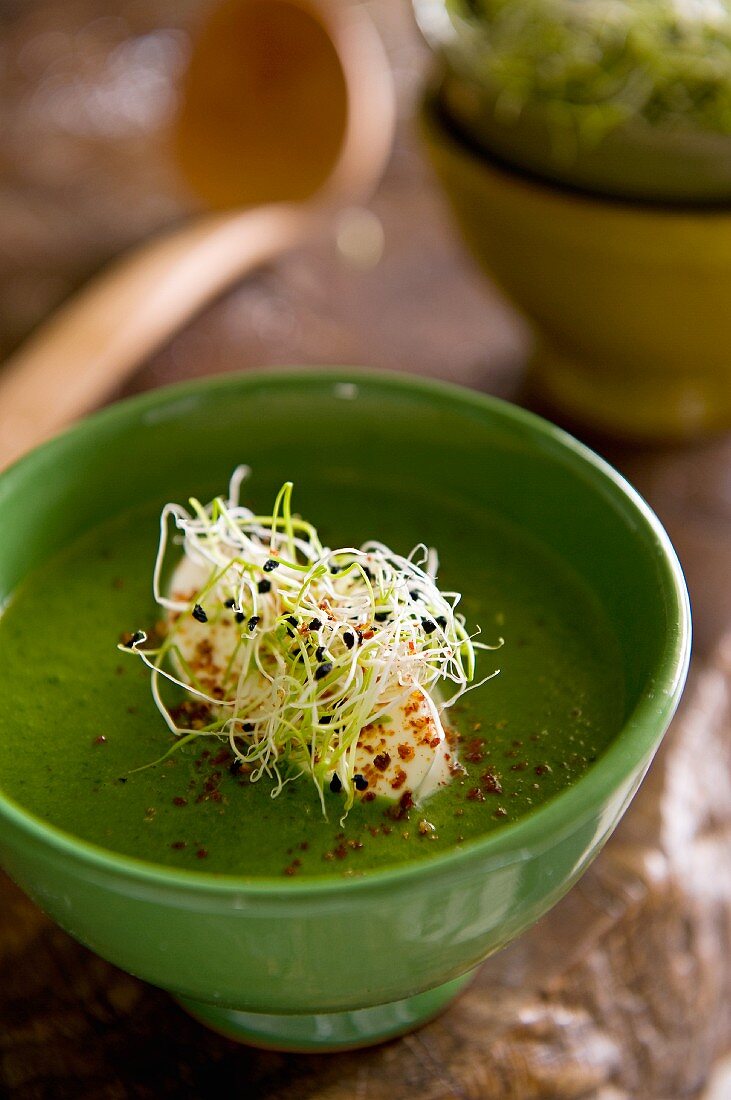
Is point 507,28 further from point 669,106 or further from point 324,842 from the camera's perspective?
point 324,842

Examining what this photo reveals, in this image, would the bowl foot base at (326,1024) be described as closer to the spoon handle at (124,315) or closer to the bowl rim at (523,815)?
the bowl rim at (523,815)

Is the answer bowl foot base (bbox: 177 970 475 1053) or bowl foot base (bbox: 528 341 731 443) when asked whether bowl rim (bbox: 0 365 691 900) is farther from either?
bowl foot base (bbox: 528 341 731 443)

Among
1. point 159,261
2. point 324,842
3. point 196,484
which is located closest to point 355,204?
point 159,261

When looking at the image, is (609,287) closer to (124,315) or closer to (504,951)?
(124,315)

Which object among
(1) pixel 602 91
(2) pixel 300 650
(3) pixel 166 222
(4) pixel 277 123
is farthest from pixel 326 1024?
(4) pixel 277 123

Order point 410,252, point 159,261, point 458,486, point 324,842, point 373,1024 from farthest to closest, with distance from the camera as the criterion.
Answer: point 410,252 → point 159,261 → point 458,486 → point 373,1024 → point 324,842
